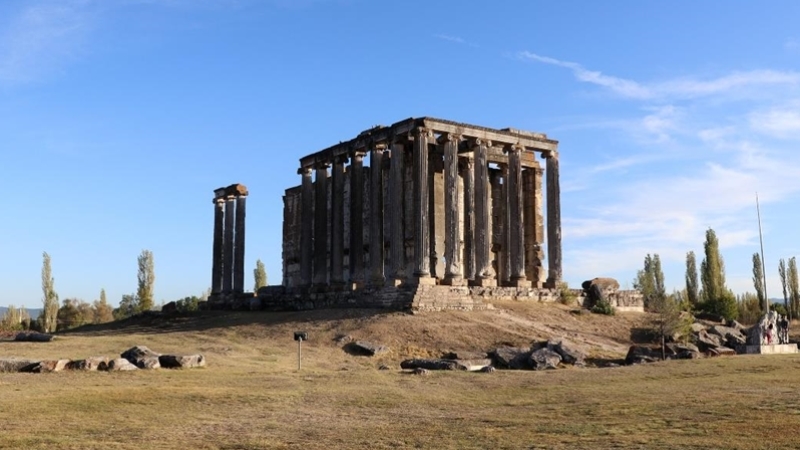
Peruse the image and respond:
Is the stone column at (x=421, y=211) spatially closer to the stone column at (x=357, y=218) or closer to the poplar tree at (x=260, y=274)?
the stone column at (x=357, y=218)

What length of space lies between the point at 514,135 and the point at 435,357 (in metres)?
19.2

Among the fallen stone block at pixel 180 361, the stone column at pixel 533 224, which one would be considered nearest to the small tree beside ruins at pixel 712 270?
the stone column at pixel 533 224

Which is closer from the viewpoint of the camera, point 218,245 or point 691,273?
point 218,245

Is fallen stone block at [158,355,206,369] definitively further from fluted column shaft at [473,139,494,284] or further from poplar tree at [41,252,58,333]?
poplar tree at [41,252,58,333]

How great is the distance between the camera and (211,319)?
43969 mm

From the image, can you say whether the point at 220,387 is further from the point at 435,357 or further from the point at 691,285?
the point at 691,285

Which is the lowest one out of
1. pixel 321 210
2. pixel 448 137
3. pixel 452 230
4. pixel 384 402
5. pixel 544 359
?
pixel 384 402

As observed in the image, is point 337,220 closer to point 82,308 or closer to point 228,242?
point 228,242

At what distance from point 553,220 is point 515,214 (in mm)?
2615

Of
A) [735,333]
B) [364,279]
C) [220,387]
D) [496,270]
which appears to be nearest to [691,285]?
[496,270]

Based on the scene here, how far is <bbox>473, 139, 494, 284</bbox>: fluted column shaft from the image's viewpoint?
140 feet

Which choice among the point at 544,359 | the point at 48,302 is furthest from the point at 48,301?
the point at 544,359

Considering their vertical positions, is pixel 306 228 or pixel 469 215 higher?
pixel 469 215

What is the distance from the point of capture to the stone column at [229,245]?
55500 mm
